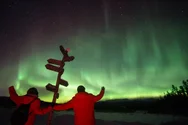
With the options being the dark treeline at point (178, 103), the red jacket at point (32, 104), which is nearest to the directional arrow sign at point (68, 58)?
the red jacket at point (32, 104)

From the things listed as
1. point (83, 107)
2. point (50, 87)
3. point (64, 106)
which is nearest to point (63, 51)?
point (50, 87)

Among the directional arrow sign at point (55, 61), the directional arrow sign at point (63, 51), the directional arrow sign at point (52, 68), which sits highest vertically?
the directional arrow sign at point (63, 51)

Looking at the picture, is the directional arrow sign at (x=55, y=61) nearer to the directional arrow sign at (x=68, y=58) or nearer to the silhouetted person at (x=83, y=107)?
the directional arrow sign at (x=68, y=58)

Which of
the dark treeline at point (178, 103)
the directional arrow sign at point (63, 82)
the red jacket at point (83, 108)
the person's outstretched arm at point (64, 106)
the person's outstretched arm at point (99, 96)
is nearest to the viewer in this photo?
the red jacket at point (83, 108)

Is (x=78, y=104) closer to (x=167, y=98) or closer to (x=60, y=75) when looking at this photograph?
(x=60, y=75)

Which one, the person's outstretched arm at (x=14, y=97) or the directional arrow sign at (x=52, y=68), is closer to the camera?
the person's outstretched arm at (x=14, y=97)

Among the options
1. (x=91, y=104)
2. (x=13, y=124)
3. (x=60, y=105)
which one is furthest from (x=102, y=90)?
(x=13, y=124)

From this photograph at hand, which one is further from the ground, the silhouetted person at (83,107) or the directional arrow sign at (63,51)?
the directional arrow sign at (63,51)

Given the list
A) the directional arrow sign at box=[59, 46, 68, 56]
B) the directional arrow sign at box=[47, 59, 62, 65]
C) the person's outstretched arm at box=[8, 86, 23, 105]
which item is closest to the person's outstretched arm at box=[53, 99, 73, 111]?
the person's outstretched arm at box=[8, 86, 23, 105]

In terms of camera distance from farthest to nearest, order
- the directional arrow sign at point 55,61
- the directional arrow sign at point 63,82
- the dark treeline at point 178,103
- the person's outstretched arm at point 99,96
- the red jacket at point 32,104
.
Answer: the dark treeline at point 178,103, the directional arrow sign at point 55,61, the directional arrow sign at point 63,82, the person's outstretched arm at point 99,96, the red jacket at point 32,104

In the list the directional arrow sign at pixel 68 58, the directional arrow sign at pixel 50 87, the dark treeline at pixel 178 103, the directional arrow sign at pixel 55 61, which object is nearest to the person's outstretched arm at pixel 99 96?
the directional arrow sign at pixel 50 87

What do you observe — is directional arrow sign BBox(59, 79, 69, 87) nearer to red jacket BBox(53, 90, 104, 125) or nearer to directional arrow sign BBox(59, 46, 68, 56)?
red jacket BBox(53, 90, 104, 125)

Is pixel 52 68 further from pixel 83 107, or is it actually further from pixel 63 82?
pixel 83 107

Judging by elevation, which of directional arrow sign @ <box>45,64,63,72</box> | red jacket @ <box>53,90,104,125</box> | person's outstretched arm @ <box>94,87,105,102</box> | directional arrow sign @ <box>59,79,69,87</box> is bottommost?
red jacket @ <box>53,90,104,125</box>
